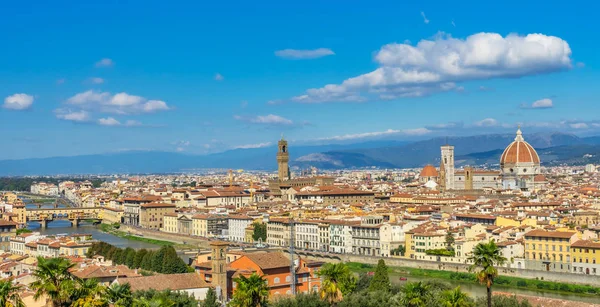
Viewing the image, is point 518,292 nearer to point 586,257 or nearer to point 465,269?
point 586,257

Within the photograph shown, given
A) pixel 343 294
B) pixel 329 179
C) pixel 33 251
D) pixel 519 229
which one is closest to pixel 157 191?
pixel 329 179

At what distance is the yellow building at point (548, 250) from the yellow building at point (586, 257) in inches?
11.9

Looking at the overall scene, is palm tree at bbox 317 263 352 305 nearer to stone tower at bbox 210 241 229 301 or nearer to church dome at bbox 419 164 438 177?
stone tower at bbox 210 241 229 301

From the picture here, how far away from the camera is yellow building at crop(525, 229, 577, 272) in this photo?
3769cm

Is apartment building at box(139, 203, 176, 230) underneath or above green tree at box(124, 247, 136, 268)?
above

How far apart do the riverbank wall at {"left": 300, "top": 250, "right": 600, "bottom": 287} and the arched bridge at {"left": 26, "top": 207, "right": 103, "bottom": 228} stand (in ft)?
127

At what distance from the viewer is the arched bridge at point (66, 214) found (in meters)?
81.4

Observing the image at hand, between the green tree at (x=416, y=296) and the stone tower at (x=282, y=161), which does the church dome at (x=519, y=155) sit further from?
the green tree at (x=416, y=296)

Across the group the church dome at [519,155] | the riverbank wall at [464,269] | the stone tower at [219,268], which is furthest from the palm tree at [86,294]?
the church dome at [519,155]

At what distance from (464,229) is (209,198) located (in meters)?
40.9

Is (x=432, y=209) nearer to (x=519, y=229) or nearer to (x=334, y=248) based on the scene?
(x=334, y=248)

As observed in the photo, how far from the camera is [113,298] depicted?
60.0 feet

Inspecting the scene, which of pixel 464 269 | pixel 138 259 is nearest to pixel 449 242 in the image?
pixel 464 269

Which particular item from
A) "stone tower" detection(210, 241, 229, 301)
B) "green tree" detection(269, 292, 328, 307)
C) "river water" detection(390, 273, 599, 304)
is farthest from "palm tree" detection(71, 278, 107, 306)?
"river water" detection(390, 273, 599, 304)
